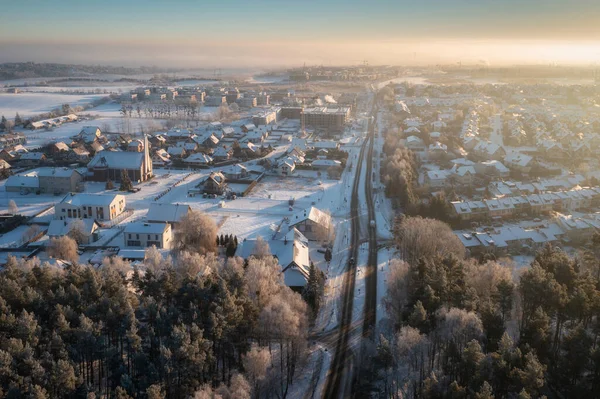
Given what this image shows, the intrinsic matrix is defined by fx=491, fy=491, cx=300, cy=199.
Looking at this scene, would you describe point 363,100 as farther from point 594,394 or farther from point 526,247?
point 594,394

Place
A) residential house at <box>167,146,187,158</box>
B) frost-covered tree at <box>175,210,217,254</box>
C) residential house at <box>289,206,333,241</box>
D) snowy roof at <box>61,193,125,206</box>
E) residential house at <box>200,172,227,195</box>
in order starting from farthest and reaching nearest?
residential house at <box>167,146,187,158</box>, residential house at <box>200,172,227,195</box>, snowy roof at <box>61,193,125,206</box>, residential house at <box>289,206,333,241</box>, frost-covered tree at <box>175,210,217,254</box>

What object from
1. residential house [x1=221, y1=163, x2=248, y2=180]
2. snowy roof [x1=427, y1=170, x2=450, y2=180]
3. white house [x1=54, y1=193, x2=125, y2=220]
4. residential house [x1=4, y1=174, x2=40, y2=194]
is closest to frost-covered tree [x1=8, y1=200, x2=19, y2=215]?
white house [x1=54, y1=193, x2=125, y2=220]

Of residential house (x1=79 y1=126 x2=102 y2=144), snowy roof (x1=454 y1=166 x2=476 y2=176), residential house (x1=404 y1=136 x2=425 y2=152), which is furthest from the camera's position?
residential house (x1=79 y1=126 x2=102 y2=144)

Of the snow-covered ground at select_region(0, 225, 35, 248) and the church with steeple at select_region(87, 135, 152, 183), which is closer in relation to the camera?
the snow-covered ground at select_region(0, 225, 35, 248)

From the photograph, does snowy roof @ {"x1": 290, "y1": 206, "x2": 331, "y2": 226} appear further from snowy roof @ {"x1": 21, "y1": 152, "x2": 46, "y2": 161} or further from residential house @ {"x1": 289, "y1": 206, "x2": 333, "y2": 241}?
snowy roof @ {"x1": 21, "y1": 152, "x2": 46, "y2": 161}

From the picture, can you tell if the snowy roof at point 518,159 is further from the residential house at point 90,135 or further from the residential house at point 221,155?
the residential house at point 90,135

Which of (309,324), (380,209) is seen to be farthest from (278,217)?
(309,324)

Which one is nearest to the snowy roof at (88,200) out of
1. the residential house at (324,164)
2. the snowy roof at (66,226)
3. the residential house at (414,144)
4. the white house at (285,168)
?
the snowy roof at (66,226)
